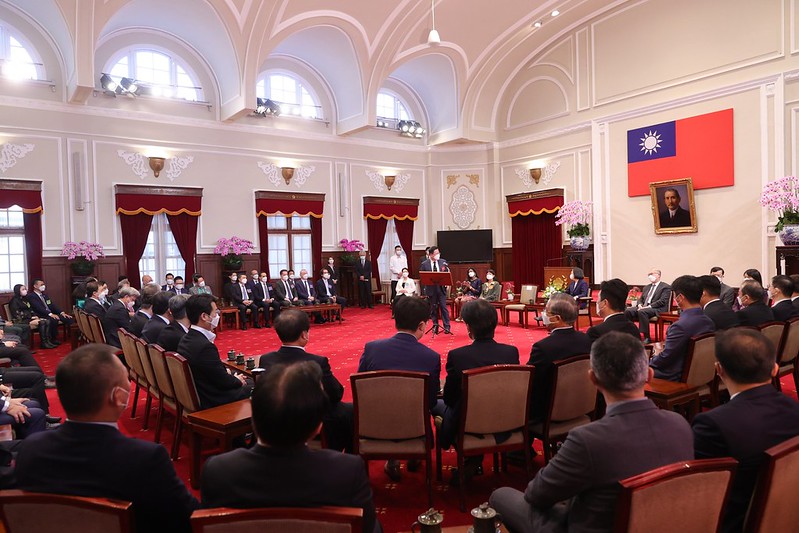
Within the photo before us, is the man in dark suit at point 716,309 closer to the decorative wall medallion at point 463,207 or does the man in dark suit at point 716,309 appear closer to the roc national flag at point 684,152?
the roc national flag at point 684,152

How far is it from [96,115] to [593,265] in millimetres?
10705

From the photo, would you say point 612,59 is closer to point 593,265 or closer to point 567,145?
point 567,145

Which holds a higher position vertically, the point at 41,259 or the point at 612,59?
the point at 612,59

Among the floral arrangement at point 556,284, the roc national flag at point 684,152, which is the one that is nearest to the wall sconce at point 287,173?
the floral arrangement at point 556,284

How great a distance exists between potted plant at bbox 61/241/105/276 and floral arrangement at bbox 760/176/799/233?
1171cm

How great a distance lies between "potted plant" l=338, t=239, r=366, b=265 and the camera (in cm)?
1297

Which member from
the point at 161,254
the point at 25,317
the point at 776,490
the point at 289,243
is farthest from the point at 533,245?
the point at 776,490

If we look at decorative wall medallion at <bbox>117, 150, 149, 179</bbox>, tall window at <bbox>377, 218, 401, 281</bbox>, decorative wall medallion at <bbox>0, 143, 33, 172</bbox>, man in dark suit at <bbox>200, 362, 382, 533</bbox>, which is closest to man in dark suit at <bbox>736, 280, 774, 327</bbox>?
man in dark suit at <bbox>200, 362, 382, 533</bbox>

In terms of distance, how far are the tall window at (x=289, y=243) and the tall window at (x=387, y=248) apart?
2.16 meters

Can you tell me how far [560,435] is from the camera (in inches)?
119

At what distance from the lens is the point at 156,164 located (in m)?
10.6

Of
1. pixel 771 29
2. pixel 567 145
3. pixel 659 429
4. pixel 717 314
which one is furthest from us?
pixel 567 145

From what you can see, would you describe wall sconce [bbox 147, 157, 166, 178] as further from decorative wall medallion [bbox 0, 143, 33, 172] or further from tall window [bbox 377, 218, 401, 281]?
tall window [bbox 377, 218, 401, 281]

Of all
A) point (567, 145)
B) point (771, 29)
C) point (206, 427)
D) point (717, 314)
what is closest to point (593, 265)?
point (567, 145)
